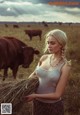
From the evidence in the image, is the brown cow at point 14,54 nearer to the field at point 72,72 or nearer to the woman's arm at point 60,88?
the field at point 72,72

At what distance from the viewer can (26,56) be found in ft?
29.7

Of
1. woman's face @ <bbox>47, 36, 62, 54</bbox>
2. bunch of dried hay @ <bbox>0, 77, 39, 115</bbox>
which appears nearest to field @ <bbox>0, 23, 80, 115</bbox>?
bunch of dried hay @ <bbox>0, 77, 39, 115</bbox>

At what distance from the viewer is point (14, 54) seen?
918cm

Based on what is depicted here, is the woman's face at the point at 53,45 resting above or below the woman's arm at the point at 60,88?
above

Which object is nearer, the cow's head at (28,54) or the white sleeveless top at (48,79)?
the white sleeveless top at (48,79)

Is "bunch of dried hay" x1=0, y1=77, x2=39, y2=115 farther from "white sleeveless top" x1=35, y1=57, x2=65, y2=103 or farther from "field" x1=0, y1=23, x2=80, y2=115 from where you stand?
"field" x1=0, y1=23, x2=80, y2=115

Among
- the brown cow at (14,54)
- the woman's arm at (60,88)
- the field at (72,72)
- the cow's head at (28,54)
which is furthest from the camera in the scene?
the cow's head at (28,54)

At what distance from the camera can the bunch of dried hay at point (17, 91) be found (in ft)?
8.11

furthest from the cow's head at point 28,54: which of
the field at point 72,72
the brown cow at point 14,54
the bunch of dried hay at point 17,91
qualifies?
the bunch of dried hay at point 17,91

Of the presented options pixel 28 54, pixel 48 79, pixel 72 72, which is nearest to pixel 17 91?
pixel 48 79

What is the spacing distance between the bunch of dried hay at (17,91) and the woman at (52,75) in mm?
42

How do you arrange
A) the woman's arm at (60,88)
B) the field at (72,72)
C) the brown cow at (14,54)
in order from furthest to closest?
the brown cow at (14,54)
the field at (72,72)
the woman's arm at (60,88)

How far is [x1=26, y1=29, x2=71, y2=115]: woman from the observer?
2.40 metres

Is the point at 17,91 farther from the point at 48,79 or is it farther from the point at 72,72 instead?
the point at 72,72
